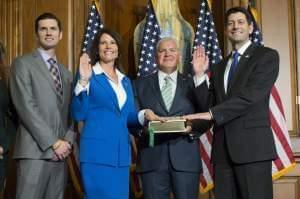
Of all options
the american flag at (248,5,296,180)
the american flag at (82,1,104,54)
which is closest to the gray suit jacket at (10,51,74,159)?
the american flag at (82,1,104,54)

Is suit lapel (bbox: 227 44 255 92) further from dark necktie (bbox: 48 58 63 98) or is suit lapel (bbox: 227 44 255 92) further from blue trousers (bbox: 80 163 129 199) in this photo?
dark necktie (bbox: 48 58 63 98)

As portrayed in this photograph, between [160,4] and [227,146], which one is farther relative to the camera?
[160,4]

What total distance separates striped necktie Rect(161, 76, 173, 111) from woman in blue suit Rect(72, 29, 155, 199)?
21 cm

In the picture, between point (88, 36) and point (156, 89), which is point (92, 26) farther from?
point (156, 89)

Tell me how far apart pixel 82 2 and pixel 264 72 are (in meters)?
2.53

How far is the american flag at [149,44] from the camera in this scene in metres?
4.34

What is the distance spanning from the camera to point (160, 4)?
4531 mm

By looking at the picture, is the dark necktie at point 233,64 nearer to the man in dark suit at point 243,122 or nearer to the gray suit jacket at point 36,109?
the man in dark suit at point 243,122

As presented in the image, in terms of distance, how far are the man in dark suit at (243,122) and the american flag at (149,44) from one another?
1.61m

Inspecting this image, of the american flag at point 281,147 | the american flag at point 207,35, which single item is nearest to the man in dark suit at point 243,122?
the american flag at point 281,147

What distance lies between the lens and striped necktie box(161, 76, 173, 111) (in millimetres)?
3013

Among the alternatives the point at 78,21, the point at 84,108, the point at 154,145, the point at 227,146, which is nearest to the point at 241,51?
the point at 227,146

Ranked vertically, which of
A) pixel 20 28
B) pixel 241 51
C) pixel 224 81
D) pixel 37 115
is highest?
pixel 20 28

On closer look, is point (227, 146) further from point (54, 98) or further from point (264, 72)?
point (54, 98)
